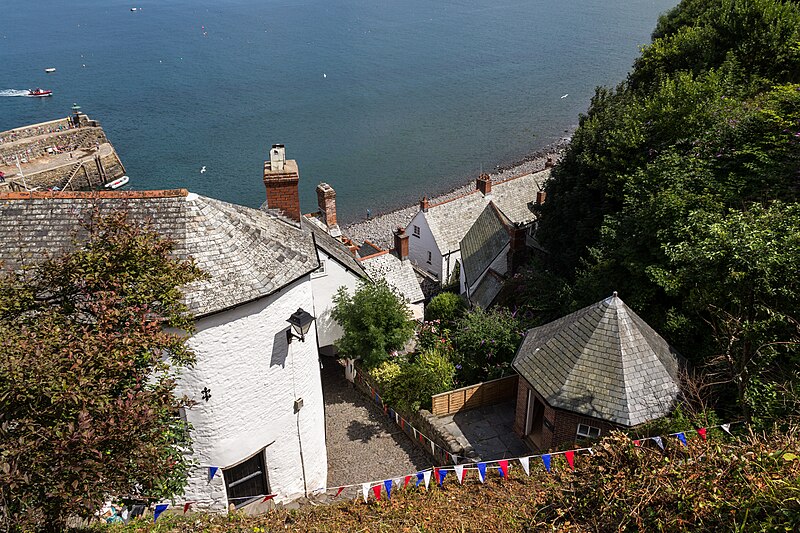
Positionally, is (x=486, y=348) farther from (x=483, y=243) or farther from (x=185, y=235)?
(x=483, y=243)

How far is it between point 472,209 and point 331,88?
234 feet

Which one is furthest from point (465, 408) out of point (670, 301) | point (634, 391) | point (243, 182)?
point (243, 182)

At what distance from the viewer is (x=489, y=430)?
808 inches

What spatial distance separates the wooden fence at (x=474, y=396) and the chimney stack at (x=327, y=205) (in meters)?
15.8

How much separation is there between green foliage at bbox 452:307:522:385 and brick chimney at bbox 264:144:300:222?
8.71 metres

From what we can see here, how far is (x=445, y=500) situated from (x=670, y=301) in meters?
10.7

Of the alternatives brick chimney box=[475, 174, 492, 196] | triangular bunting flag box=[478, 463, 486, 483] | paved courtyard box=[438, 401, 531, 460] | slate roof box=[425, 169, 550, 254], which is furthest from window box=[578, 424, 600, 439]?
brick chimney box=[475, 174, 492, 196]

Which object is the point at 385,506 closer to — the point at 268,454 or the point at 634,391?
→ the point at 268,454

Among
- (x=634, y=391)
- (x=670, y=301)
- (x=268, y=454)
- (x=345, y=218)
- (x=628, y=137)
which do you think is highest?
(x=628, y=137)

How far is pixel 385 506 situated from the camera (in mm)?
13523

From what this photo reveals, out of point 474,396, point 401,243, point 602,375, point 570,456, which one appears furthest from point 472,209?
point 570,456

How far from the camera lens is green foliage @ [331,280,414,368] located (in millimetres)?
22656

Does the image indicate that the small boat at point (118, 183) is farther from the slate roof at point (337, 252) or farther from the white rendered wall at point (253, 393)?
the white rendered wall at point (253, 393)

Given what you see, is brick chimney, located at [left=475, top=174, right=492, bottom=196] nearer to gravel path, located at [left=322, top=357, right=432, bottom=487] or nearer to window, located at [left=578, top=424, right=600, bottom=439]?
gravel path, located at [left=322, top=357, right=432, bottom=487]
